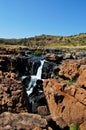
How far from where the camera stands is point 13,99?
15.0 m

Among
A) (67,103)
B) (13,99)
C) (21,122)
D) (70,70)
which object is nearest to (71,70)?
(70,70)

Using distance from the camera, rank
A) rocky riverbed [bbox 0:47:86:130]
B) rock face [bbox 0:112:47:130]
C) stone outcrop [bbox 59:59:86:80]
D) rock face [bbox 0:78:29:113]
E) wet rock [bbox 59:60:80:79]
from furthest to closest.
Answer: wet rock [bbox 59:60:80:79]
stone outcrop [bbox 59:59:86:80]
rock face [bbox 0:78:29:113]
rocky riverbed [bbox 0:47:86:130]
rock face [bbox 0:112:47:130]

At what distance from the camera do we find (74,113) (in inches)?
788

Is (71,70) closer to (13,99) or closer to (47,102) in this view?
(47,102)

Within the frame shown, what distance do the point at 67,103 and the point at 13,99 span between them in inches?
255

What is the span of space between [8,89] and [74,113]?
20.8 feet

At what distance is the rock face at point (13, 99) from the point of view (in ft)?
49.0

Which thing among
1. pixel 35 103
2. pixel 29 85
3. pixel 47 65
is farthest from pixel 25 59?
pixel 35 103

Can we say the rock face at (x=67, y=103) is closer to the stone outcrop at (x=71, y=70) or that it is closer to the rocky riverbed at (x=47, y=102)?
the rocky riverbed at (x=47, y=102)

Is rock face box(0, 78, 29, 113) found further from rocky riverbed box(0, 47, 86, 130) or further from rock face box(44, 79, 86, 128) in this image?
rock face box(44, 79, 86, 128)

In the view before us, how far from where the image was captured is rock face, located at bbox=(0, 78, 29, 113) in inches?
587

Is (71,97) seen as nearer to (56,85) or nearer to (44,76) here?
(56,85)

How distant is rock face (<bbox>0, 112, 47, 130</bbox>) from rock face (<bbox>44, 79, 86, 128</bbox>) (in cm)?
720

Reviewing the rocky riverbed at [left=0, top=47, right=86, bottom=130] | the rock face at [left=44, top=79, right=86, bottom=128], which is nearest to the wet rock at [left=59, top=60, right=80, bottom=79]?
the rocky riverbed at [left=0, top=47, right=86, bottom=130]
